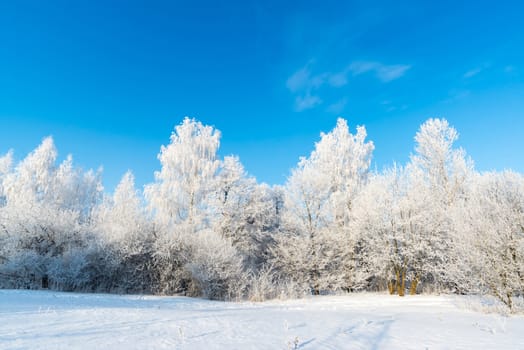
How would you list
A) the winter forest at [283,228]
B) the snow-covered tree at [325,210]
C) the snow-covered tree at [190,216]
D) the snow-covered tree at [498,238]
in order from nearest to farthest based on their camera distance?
the snow-covered tree at [498,238], the winter forest at [283,228], the snow-covered tree at [190,216], the snow-covered tree at [325,210]

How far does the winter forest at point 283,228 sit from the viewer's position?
11.0 metres

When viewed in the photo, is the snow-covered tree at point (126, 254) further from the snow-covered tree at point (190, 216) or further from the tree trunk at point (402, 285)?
the tree trunk at point (402, 285)

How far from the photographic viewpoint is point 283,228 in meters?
22.0

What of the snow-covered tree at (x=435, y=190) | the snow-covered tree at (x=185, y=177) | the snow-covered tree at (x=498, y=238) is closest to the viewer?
the snow-covered tree at (x=498, y=238)

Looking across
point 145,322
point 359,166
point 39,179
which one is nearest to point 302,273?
point 359,166

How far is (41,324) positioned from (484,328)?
7350 millimetres

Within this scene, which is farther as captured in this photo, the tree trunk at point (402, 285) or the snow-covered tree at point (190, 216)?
the tree trunk at point (402, 285)

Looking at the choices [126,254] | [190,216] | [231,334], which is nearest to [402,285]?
[190,216]

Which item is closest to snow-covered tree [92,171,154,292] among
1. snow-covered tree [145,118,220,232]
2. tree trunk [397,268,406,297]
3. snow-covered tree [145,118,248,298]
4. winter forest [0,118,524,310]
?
winter forest [0,118,524,310]

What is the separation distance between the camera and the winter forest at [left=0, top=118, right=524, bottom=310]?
11023mm

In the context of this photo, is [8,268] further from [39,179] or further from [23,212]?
[39,179]

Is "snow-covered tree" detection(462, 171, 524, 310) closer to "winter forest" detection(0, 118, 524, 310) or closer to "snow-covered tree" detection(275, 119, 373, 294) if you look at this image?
"winter forest" detection(0, 118, 524, 310)

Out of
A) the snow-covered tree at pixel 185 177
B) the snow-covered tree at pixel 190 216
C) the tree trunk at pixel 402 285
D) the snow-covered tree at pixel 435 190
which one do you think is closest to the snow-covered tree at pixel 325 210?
the tree trunk at pixel 402 285

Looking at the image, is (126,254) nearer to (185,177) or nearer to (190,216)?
(190,216)
